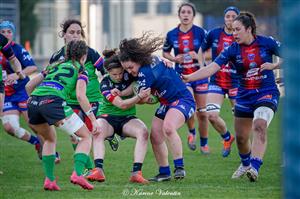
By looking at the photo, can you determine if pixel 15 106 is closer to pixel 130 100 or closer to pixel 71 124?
pixel 130 100

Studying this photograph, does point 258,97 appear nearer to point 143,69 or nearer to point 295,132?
point 143,69

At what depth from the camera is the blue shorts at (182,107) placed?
357 inches

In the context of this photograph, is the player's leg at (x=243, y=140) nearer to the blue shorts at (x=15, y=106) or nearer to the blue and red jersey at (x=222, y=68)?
the blue and red jersey at (x=222, y=68)

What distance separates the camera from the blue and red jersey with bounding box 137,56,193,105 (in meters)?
8.76

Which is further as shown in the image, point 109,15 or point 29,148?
point 109,15

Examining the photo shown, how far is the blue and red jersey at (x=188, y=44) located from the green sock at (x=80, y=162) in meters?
5.11

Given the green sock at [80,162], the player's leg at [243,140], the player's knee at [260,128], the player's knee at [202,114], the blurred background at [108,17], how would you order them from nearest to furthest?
1. the green sock at [80,162]
2. the player's knee at [260,128]
3. the player's leg at [243,140]
4. the player's knee at [202,114]
5. the blurred background at [108,17]

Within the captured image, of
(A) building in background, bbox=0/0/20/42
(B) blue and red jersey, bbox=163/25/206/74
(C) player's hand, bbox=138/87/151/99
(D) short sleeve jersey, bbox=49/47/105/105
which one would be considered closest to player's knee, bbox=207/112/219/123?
(B) blue and red jersey, bbox=163/25/206/74

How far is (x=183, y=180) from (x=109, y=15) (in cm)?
3233

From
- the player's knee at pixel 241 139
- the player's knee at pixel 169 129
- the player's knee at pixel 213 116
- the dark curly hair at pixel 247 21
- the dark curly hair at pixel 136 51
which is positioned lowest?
the player's knee at pixel 213 116

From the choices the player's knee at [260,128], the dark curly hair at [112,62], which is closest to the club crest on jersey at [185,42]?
the dark curly hair at [112,62]

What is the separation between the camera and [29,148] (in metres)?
14.0

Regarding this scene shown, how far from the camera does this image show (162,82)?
8.98m

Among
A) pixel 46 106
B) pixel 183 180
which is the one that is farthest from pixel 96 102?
pixel 46 106
